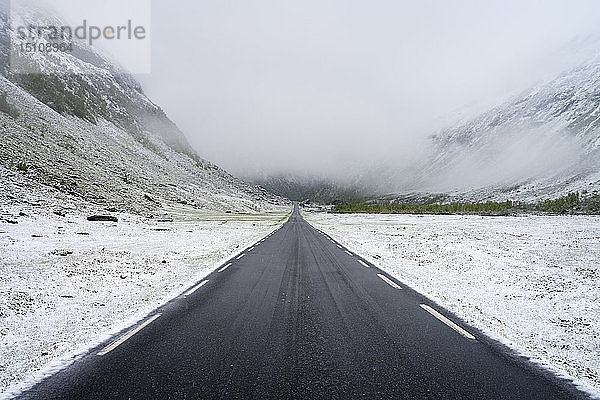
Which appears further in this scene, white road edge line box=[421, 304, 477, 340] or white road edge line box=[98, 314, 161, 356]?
white road edge line box=[421, 304, 477, 340]

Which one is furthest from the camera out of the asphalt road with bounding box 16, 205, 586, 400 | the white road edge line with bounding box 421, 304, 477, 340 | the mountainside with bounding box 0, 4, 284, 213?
the mountainside with bounding box 0, 4, 284, 213

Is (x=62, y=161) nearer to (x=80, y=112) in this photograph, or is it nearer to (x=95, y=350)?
(x=80, y=112)

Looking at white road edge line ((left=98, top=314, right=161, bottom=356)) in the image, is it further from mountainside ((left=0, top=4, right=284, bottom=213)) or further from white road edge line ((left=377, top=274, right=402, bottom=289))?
mountainside ((left=0, top=4, right=284, bottom=213))

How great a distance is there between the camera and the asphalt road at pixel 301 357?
177 inches

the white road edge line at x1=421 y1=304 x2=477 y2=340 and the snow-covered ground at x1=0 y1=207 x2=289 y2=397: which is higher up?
the snow-covered ground at x1=0 y1=207 x2=289 y2=397

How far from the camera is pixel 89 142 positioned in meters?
84.3

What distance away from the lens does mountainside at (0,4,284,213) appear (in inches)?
2037

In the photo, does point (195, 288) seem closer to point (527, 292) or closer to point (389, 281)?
point (389, 281)

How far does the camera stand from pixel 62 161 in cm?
6025

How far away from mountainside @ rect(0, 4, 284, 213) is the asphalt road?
40.4m

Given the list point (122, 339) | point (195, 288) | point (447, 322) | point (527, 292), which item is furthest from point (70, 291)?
point (527, 292)

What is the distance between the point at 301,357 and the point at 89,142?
316ft

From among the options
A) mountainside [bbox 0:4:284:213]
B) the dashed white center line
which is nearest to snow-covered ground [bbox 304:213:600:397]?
the dashed white center line

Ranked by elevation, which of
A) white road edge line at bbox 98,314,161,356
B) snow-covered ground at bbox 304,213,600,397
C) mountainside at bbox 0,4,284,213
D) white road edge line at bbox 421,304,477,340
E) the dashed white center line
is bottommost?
snow-covered ground at bbox 304,213,600,397
